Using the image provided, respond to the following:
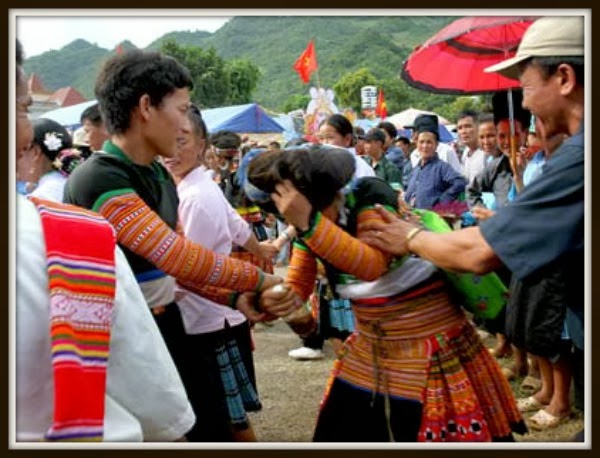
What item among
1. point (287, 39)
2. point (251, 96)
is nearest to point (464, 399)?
point (251, 96)

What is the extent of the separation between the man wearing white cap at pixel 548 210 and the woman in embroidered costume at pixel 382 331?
1.06ft

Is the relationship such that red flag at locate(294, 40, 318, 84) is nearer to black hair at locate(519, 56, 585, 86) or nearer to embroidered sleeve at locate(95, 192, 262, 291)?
embroidered sleeve at locate(95, 192, 262, 291)

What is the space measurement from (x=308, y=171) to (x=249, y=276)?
16.0 inches

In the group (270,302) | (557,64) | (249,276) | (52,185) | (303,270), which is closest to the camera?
(557,64)

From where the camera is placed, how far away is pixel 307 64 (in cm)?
1755

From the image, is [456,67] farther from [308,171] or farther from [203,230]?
[308,171]

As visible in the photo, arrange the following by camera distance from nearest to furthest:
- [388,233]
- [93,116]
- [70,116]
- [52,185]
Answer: [388,233] → [52,185] → [93,116] → [70,116]

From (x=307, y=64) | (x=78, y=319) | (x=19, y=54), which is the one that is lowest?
(x=78, y=319)

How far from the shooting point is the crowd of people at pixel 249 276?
121cm

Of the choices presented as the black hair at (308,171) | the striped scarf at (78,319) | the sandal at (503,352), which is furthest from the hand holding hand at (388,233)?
A: the sandal at (503,352)

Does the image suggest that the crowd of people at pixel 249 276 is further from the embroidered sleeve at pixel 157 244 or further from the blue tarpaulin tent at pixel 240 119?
the blue tarpaulin tent at pixel 240 119

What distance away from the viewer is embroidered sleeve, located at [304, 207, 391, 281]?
2271 millimetres

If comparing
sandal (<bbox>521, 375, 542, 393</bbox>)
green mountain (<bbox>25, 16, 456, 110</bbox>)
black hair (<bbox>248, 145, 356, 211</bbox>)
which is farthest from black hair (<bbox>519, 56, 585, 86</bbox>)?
green mountain (<bbox>25, 16, 456, 110</bbox>)

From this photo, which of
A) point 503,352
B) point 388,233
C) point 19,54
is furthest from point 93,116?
point 503,352
